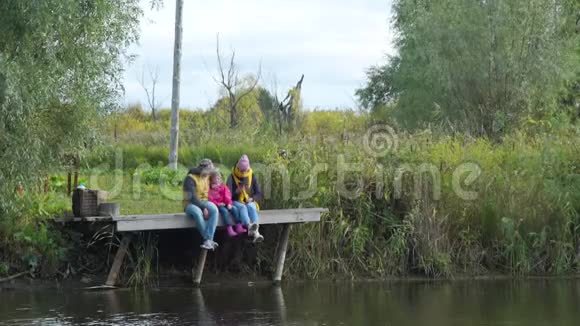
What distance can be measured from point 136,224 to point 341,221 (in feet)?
12.2

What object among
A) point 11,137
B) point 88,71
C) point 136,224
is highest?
point 88,71

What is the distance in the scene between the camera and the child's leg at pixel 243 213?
1622cm

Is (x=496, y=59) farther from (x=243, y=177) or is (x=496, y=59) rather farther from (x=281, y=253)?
(x=243, y=177)

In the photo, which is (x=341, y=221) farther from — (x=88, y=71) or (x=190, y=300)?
(x=88, y=71)

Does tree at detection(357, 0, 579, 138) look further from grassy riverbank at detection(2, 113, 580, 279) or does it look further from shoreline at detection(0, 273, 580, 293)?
shoreline at detection(0, 273, 580, 293)

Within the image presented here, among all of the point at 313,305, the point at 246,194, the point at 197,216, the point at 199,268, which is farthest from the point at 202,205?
the point at 313,305

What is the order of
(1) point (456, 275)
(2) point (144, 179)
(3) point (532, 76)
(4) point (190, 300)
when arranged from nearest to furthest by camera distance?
(4) point (190, 300) < (1) point (456, 275) < (2) point (144, 179) < (3) point (532, 76)

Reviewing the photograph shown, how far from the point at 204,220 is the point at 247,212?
70cm

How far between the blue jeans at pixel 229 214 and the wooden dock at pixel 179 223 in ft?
0.30

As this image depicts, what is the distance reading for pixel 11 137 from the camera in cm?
1533

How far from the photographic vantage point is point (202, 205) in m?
16.0

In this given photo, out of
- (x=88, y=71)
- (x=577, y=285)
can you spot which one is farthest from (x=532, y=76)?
(x=88, y=71)

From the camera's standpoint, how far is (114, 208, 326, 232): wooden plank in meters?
15.6

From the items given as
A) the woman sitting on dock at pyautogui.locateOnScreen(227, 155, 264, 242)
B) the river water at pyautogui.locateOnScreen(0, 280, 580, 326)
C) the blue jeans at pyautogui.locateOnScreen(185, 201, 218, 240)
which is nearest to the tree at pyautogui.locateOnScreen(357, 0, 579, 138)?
the river water at pyautogui.locateOnScreen(0, 280, 580, 326)
